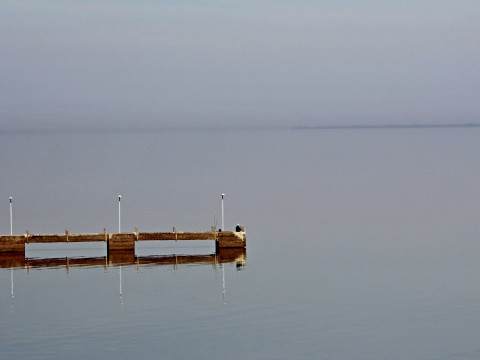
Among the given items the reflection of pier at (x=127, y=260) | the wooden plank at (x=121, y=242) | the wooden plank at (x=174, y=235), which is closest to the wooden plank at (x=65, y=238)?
the reflection of pier at (x=127, y=260)

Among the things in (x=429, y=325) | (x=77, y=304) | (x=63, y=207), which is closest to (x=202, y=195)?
(x=63, y=207)

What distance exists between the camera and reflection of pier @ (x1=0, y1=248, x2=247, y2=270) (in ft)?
358

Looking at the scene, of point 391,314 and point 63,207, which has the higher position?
point 63,207

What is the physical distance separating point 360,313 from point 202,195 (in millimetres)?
106891

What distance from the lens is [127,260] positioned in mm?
111188

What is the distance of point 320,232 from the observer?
5256 inches

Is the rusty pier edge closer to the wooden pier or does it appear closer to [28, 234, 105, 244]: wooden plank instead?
the wooden pier

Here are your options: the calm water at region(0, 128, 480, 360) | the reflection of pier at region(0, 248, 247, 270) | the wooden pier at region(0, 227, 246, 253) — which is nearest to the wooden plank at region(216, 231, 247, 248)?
the wooden pier at region(0, 227, 246, 253)

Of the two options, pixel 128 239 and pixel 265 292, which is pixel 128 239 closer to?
pixel 128 239

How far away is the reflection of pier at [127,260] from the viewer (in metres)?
109

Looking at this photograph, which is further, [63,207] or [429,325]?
[63,207]

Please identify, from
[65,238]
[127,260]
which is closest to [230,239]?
[127,260]

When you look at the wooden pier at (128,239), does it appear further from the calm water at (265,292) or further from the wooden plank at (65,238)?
the calm water at (265,292)

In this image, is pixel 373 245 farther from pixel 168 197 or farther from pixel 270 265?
pixel 168 197
